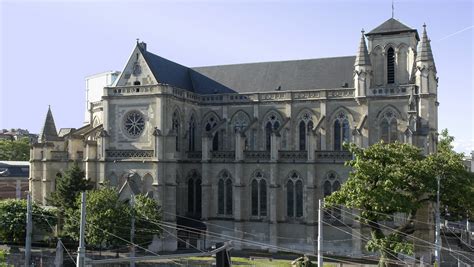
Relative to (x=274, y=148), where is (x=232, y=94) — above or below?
above

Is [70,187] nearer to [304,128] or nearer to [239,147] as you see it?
[239,147]

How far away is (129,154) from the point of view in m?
52.8

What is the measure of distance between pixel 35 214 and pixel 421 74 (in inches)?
1445

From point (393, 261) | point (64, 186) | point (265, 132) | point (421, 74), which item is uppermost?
point (421, 74)

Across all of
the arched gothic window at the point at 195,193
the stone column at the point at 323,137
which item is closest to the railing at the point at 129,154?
the arched gothic window at the point at 195,193

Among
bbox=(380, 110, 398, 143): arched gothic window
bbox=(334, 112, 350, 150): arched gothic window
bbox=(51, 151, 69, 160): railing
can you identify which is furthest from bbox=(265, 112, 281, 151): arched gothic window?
bbox=(51, 151, 69, 160): railing

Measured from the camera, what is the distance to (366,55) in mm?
51500

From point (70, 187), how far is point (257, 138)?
1923 centimetres

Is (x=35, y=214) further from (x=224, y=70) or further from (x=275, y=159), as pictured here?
(x=224, y=70)

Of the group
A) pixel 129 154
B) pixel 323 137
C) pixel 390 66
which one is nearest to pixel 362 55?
pixel 390 66

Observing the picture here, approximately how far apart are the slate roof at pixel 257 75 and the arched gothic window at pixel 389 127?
553 centimetres

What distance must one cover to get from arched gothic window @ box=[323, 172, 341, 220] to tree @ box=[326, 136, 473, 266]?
38.8 feet

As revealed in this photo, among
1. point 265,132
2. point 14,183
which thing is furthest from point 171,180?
point 14,183

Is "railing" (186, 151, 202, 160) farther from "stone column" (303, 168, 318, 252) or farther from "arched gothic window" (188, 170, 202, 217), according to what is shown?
"stone column" (303, 168, 318, 252)
